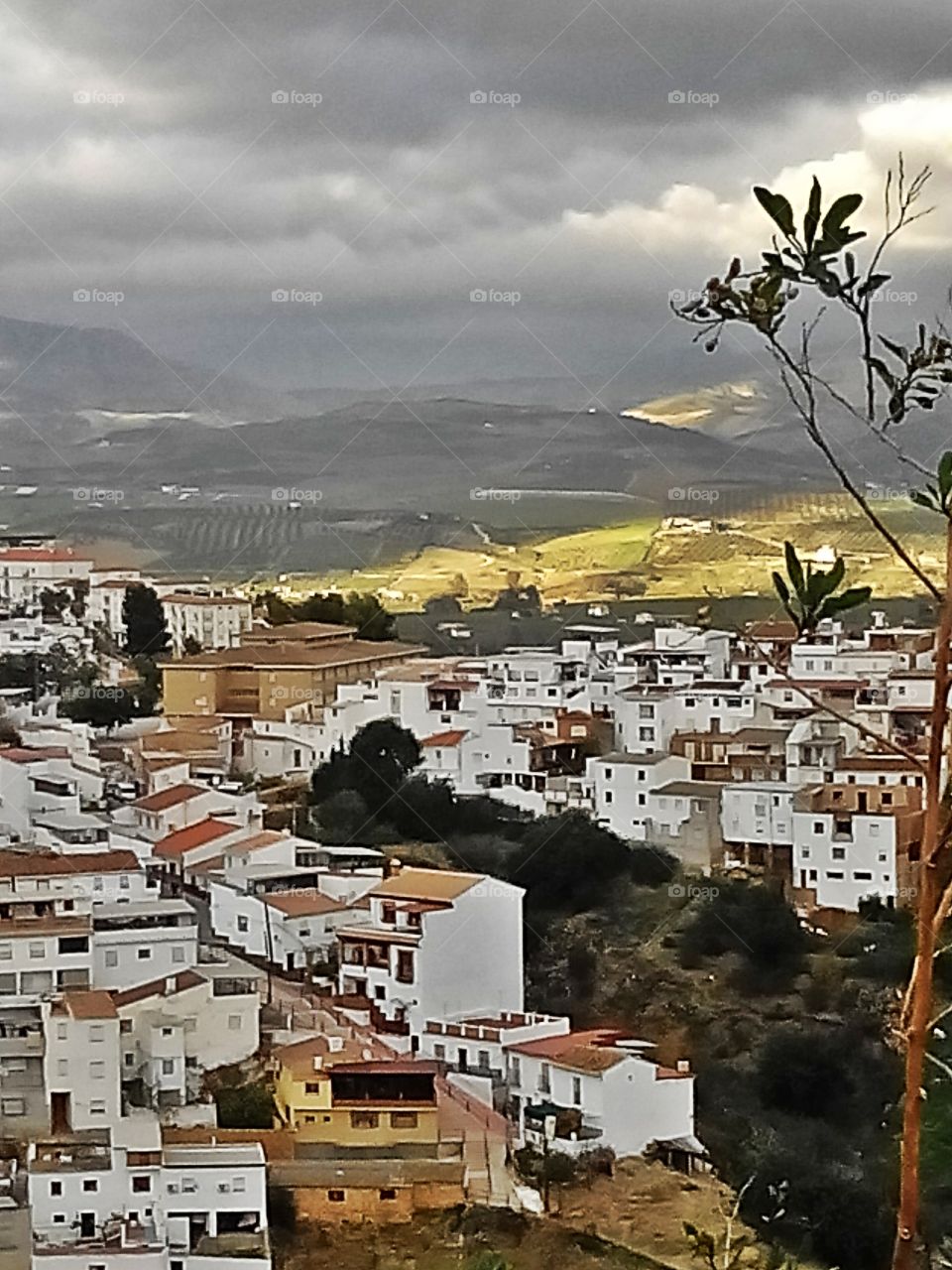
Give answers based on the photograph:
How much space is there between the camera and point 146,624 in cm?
224

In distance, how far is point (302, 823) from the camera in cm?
228

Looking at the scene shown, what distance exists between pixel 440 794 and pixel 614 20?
1.12m

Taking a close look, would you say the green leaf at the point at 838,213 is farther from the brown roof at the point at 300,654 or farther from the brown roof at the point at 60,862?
the brown roof at the point at 60,862

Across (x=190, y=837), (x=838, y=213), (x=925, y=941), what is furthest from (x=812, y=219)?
(x=190, y=837)

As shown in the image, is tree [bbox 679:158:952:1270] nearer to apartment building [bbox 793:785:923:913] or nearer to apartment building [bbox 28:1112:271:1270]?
apartment building [bbox 793:785:923:913]

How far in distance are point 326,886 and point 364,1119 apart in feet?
1.05

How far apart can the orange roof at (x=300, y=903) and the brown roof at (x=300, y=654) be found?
316mm

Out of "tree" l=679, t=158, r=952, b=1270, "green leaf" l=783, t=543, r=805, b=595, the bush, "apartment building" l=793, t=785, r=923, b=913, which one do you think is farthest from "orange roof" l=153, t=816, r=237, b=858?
"green leaf" l=783, t=543, r=805, b=595

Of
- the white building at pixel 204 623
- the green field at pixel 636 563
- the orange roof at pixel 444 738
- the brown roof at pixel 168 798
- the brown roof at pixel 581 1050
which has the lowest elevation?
the brown roof at pixel 581 1050

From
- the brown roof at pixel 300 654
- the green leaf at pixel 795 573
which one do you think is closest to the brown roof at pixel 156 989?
the brown roof at pixel 300 654

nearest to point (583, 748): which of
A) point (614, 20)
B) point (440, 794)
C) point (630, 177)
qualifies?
point (440, 794)

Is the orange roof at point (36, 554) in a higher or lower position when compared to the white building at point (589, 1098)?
higher

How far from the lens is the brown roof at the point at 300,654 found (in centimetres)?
226

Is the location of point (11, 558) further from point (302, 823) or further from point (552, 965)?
point (552, 965)
